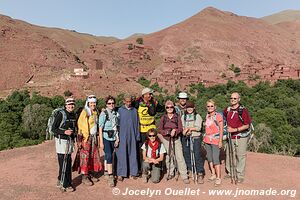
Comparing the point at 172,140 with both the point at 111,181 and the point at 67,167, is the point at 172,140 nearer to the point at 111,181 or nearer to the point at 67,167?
the point at 111,181

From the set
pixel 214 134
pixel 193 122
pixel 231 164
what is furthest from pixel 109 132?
pixel 231 164

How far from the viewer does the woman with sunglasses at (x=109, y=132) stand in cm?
586

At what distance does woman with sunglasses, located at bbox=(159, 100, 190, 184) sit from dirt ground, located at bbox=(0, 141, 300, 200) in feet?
0.76

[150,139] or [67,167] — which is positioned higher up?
[150,139]

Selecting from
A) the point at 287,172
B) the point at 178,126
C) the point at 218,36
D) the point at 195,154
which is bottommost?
the point at 287,172

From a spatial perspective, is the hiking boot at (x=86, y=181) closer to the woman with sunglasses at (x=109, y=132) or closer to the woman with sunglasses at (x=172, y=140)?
the woman with sunglasses at (x=109, y=132)

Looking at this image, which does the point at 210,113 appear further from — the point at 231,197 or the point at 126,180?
the point at 126,180

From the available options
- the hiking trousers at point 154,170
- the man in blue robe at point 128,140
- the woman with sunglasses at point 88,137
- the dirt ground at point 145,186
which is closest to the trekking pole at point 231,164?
the dirt ground at point 145,186

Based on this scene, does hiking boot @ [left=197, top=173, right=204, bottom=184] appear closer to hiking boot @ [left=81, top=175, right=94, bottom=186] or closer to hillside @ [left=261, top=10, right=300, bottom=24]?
hiking boot @ [left=81, top=175, right=94, bottom=186]

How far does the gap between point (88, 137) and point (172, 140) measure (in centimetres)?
154

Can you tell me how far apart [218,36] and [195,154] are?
74873mm

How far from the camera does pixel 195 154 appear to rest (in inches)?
244

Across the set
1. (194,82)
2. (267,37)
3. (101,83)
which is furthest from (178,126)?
(267,37)

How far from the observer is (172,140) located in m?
6.17
